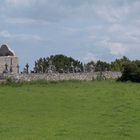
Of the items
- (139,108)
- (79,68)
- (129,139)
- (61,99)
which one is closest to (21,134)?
(129,139)

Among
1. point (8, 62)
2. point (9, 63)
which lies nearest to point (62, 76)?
point (9, 63)

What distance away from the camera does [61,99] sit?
3070cm

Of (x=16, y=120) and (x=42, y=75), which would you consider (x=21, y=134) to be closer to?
(x=16, y=120)

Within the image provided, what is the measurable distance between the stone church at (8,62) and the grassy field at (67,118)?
39254 millimetres

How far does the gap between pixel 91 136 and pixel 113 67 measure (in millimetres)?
88291

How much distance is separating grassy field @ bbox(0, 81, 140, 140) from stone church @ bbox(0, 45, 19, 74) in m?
39.3

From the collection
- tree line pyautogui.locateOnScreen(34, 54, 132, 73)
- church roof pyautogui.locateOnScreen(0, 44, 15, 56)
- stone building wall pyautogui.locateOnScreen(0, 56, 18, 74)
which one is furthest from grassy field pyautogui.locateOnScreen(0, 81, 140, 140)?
tree line pyautogui.locateOnScreen(34, 54, 132, 73)

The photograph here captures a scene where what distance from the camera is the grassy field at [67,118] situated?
53.8ft

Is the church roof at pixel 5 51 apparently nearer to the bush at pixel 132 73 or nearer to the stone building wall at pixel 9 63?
the stone building wall at pixel 9 63

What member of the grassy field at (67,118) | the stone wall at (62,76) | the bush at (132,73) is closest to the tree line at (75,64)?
the stone wall at (62,76)

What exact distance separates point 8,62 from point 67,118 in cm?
5325

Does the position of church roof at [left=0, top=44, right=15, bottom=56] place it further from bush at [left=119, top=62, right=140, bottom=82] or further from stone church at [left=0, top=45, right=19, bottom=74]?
bush at [left=119, top=62, right=140, bottom=82]

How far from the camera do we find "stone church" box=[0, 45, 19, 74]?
71.3 m

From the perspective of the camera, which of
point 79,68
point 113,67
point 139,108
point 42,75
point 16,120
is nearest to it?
point 16,120
